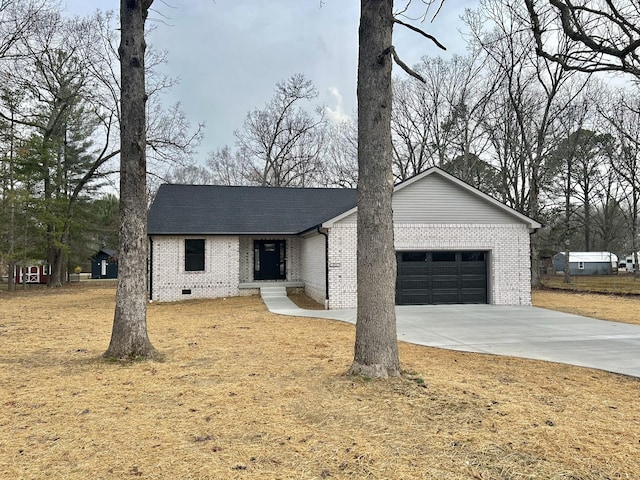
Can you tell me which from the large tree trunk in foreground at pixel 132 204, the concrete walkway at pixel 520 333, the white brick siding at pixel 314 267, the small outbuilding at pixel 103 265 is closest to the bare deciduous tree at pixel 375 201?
the concrete walkway at pixel 520 333

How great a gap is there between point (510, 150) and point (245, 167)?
71.3 ft

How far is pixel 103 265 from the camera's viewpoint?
136 ft

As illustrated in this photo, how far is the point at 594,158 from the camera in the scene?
34.6 m

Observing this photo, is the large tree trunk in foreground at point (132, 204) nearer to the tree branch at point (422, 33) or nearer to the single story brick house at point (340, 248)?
the tree branch at point (422, 33)

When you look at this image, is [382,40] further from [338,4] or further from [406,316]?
[406,316]

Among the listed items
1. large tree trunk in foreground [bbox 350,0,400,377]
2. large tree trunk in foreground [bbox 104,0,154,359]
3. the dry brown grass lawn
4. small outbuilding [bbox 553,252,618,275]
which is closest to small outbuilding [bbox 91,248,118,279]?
the dry brown grass lawn

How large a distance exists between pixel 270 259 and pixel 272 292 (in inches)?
85.7

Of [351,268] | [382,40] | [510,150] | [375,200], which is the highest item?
[510,150]

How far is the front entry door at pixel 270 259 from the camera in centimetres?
1947

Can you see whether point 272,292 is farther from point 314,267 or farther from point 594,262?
point 594,262

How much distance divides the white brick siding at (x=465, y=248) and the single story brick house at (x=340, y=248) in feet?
0.11

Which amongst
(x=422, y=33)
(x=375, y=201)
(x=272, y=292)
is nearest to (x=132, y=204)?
(x=375, y=201)

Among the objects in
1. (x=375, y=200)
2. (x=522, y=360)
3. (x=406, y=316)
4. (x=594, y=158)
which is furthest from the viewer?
(x=594, y=158)

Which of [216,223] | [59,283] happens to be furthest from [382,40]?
[59,283]
